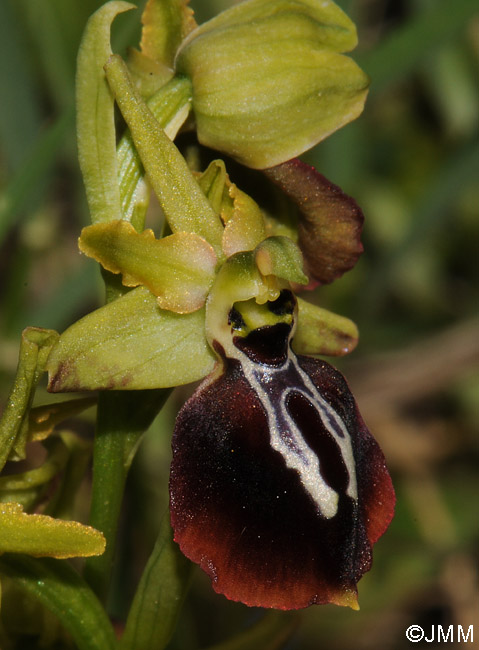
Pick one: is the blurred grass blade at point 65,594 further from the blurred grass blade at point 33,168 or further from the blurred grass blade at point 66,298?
the blurred grass blade at point 66,298

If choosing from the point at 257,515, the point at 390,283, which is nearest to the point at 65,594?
the point at 257,515

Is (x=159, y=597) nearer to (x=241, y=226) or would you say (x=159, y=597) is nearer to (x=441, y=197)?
(x=241, y=226)

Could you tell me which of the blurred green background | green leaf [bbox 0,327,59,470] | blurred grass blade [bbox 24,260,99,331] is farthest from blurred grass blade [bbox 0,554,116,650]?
blurred grass blade [bbox 24,260,99,331]

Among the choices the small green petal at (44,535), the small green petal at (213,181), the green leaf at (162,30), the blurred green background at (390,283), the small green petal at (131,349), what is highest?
the green leaf at (162,30)

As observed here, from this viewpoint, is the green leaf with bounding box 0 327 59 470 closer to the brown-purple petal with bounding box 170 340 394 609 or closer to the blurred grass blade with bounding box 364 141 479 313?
the brown-purple petal with bounding box 170 340 394 609

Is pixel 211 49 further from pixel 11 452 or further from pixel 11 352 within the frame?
pixel 11 352

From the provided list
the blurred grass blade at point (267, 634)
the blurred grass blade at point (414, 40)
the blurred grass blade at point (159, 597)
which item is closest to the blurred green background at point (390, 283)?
the blurred grass blade at point (414, 40)

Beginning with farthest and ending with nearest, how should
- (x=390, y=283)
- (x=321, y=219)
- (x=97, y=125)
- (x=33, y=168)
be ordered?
(x=390, y=283)
(x=33, y=168)
(x=321, y=219)
(x=97, y=125)

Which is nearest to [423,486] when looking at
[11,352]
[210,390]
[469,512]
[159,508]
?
[469,512]
